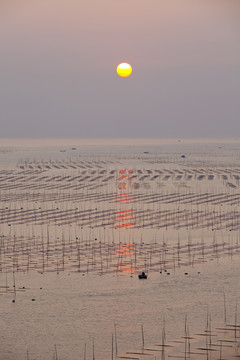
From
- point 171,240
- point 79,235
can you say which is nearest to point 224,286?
point 171,240

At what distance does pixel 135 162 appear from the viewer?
78.1m

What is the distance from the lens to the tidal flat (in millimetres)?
17141

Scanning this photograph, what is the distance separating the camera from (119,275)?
23203 millimetres

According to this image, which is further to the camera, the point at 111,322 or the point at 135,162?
the point at 135,162

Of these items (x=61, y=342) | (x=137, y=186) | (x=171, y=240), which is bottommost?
(x=61, y=342)

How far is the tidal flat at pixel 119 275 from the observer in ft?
56.2

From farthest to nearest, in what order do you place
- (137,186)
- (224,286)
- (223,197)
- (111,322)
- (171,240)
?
(137,186), (223,197), (171,240), (224,286), (111,322)

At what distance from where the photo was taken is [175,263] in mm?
24766

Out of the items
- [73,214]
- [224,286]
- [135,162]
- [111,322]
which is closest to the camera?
[111,322]

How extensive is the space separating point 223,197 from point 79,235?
15.9 m

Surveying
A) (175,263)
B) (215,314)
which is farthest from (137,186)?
(215,314)

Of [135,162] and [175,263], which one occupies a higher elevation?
[135,162]

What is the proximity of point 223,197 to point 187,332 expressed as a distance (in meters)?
25.7

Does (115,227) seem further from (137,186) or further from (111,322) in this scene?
(137,186)
